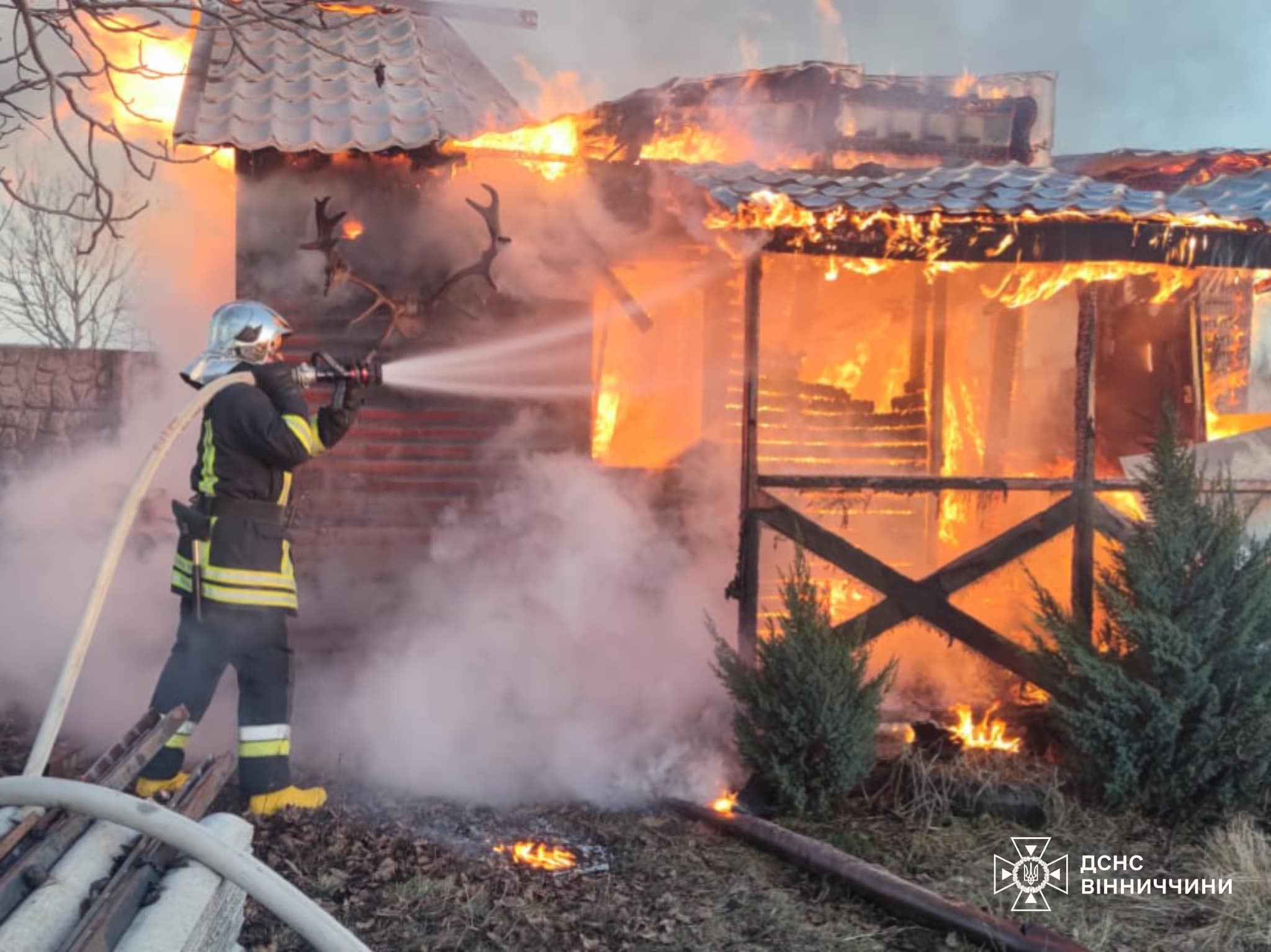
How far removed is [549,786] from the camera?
5.63m

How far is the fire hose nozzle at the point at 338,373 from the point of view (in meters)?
4.90

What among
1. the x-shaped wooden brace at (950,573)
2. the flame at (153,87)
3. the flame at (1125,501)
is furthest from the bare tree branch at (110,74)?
the flame at (1125,501)

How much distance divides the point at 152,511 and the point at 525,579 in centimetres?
299

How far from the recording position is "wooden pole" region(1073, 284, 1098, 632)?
6.09 m

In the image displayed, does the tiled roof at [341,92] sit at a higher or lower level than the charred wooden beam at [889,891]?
higher

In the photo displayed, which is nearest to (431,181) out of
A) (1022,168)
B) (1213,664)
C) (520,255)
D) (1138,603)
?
(520,255)

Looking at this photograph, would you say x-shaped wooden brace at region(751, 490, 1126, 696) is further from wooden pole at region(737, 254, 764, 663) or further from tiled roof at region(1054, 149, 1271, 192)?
tiled roof at region(1054, 149, 1271, 192)

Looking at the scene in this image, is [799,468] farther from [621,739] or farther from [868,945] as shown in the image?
[868,945]

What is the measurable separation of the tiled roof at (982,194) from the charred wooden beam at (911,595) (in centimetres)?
185

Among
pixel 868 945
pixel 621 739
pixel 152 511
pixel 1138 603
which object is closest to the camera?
pixel 868 945

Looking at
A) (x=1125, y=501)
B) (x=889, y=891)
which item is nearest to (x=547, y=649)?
(x=889, y=891)

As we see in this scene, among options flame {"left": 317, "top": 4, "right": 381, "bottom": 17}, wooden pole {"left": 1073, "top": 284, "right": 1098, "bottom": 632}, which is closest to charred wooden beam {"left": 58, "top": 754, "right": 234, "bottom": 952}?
wooden pole {"left": 1073, "top": 284, "right": 1098, "bottom": 632}

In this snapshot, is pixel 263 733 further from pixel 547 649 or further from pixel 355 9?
pixel 355 9

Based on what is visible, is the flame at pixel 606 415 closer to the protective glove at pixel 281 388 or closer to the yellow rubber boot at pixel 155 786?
the protective glove at pixel 281 388
